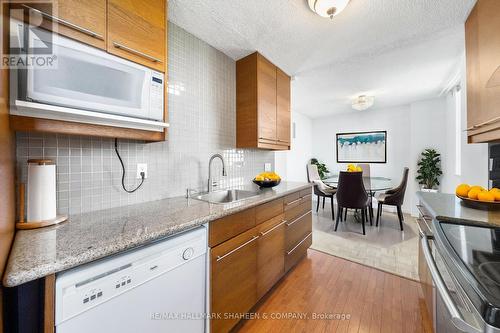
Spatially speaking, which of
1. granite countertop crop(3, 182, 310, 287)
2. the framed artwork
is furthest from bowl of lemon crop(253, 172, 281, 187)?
the framed artwork

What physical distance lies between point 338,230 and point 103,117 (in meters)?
3.54

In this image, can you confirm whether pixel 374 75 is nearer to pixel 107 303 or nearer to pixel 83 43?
pixel 83 43

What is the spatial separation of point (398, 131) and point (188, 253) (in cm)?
538

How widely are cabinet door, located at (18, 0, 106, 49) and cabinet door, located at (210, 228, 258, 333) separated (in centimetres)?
128

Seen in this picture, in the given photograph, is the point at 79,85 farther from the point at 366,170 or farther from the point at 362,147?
the point at 362,147

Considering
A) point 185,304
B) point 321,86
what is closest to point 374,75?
point 321,86

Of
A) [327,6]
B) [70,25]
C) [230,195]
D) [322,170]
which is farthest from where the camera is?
[322,170]

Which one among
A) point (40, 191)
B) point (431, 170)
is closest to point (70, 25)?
point (40, 191)

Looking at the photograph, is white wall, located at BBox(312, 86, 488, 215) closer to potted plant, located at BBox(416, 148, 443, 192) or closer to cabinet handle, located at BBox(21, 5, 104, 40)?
potted plant, located at BBox(416, 148, 443, 192)

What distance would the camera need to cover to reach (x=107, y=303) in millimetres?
691

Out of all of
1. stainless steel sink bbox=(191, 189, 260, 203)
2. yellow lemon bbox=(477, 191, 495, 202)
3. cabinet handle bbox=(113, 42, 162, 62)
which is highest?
→ cabinet handle bbox=(113, 42, 162, 62)

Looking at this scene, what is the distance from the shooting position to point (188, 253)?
38.1 inches

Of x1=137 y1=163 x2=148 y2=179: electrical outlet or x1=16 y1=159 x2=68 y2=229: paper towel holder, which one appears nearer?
x1=16 y1=159 x2=68 y2=229: paper towel holder

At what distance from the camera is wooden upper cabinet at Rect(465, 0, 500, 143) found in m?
1.13
